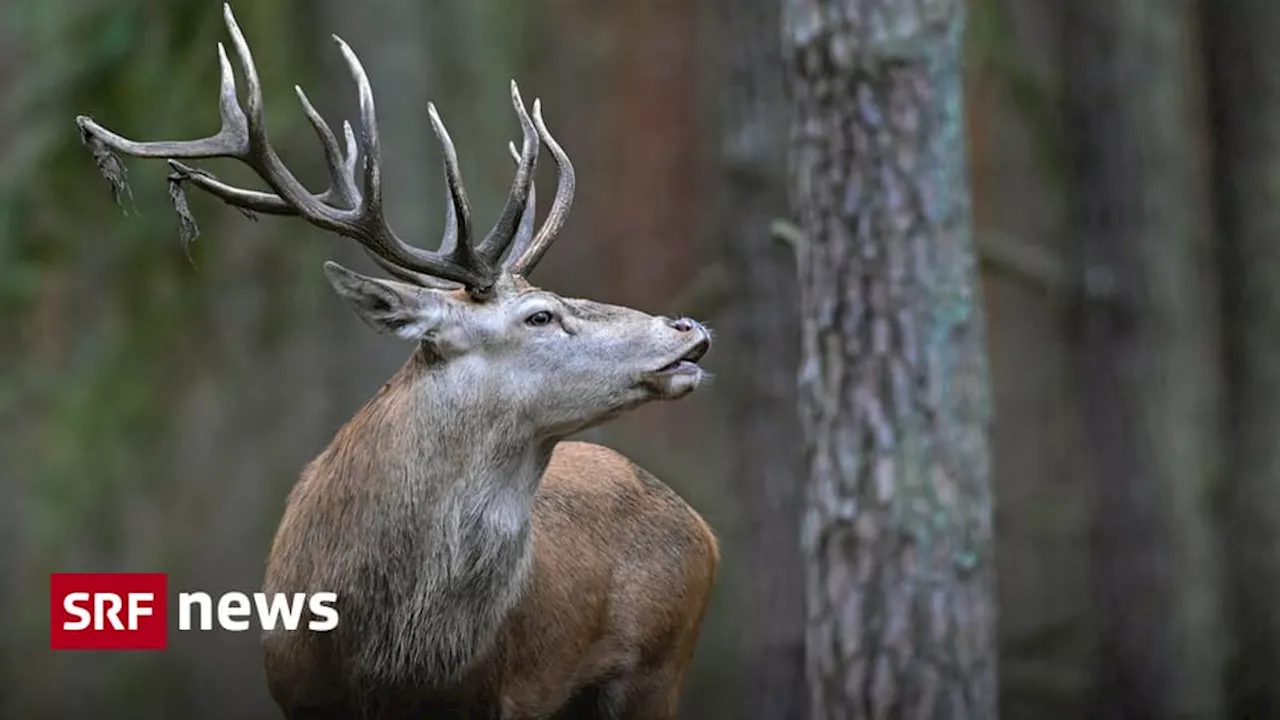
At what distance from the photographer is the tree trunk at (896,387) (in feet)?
23.0

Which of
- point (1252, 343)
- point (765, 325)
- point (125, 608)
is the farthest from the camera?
point (1252, 343)

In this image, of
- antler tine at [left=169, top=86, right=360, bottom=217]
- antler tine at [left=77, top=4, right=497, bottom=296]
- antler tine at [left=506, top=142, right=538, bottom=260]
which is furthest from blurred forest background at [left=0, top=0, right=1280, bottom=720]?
antler tine at [left=169, top=86, right=360, bottom=217]

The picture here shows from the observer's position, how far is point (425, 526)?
6090mm

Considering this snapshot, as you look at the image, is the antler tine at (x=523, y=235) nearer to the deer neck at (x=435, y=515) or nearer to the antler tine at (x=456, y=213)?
the antler tine at (x=456, y=213)

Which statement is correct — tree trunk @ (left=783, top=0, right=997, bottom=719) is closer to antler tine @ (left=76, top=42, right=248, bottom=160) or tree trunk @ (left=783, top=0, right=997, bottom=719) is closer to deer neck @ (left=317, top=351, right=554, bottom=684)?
deer neck @ (left=317, top=351, right=554, bottom=684)

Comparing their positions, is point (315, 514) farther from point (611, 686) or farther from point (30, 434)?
point (30, 434)

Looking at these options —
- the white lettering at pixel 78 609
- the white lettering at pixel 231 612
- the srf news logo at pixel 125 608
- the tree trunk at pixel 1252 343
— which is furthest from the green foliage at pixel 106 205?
the tree trunk at pixel 1252 343

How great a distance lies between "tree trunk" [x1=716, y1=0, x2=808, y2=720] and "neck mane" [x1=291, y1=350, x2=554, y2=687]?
3450 millimetres

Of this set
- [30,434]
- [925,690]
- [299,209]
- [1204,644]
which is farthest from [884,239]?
[30,434]

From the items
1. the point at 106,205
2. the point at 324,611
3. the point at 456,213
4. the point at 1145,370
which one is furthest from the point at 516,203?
the point at 1145,370

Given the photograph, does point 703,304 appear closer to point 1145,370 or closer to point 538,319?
point 1145,370

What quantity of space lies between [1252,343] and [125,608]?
612cm

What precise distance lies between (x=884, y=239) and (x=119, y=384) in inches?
192

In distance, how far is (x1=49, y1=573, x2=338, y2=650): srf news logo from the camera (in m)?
6.09
